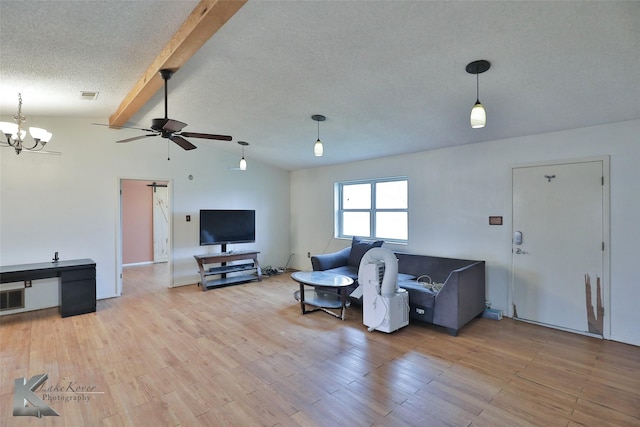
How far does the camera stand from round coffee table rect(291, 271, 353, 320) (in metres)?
4.01

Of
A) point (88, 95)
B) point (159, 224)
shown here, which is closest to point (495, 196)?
point (88, 95)

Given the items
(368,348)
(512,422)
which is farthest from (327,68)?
(512,422)

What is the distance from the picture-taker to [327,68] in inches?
113

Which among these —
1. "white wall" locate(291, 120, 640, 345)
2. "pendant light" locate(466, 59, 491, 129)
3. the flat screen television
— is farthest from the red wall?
"pendant light" locate(466, 59, 491, 129)

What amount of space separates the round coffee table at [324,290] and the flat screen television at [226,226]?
6.99 feet

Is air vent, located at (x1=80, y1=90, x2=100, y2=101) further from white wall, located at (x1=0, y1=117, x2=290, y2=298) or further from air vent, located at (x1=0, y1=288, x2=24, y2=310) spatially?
air vent, located at (x1=0, y1=288, x2=24, y2=310)

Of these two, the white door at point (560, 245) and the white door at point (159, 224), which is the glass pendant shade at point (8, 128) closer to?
the white door at point (159, 224)

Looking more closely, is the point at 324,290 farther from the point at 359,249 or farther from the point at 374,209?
the point at 374,209

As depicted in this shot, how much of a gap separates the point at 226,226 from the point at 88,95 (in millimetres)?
3107

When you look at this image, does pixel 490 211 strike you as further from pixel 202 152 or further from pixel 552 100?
pixel 202 152

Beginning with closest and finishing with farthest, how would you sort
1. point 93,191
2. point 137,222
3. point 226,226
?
point 93,191 → point 226,226 → point 137,222

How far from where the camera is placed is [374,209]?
5738 mm

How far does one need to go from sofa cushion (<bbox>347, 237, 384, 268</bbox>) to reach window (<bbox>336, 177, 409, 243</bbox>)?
392mm

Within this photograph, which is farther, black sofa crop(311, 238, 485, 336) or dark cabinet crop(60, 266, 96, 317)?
dark cabinet crop(60, 266, 96, 317)
